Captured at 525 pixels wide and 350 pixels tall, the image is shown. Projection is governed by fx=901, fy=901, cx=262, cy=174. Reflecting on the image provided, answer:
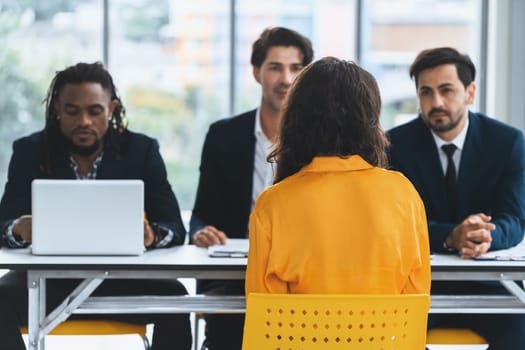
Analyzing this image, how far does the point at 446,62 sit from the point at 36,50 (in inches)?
128

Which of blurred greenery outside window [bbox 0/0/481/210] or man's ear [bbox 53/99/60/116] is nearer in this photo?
man's ear [bbox 53/99/60/116]

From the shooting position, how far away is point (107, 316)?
2.94 meters

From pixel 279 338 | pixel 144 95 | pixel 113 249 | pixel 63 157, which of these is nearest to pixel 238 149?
pixel 63 157

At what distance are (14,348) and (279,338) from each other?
1256 millimetres

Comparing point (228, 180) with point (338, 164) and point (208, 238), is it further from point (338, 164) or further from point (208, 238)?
point (338, 164)

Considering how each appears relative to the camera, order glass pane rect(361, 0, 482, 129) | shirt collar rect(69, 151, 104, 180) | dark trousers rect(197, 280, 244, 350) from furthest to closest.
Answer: glass pane rect(361, 0, 482, 129) → shirt collar rect(69, 151, 104, 180) → dark trousers rect(197, 280, 244, 350)

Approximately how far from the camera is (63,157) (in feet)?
10.6

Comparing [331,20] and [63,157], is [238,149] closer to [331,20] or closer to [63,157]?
[63,157]

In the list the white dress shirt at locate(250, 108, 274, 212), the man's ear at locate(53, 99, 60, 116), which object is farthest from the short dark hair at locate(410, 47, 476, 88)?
the man's ear at locate(53, 99, 60, 116)

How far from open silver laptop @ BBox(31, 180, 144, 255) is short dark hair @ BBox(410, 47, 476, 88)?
3.95 ft

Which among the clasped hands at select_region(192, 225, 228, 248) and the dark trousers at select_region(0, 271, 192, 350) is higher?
the clasped hands at select_region(192, 225, 228, 248)

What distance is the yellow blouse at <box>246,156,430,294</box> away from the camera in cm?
212

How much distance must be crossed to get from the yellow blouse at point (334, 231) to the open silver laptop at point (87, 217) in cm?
61

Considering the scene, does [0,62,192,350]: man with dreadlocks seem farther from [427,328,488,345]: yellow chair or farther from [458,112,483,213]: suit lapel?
[458,112,483,213]: suit lapel
